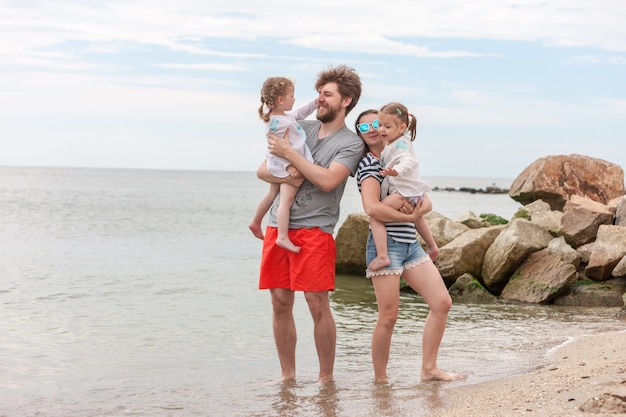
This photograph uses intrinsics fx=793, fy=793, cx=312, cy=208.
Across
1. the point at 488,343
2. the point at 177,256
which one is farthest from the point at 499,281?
the point at 177,256

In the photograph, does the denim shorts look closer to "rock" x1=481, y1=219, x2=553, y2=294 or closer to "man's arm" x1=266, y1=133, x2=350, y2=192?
"man's arm" x1=266, y1=133, x2=350, y2=192

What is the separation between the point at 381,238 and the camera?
5680 mm

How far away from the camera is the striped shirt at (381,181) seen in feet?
18.8

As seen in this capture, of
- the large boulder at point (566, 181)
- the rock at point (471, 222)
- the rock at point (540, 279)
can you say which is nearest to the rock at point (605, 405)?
the rock at point (540, 279)

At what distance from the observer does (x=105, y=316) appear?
427 inches

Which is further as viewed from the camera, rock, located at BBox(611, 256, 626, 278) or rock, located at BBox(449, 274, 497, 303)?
rock, located at BBox(449, 274, 497, 303)

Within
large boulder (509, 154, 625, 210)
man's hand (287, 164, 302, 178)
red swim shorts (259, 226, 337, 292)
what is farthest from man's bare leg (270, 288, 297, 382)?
large boulder (509, 154, 625, 210)

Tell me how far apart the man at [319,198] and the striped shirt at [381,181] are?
0.25 feet

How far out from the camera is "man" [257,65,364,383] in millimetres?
5758

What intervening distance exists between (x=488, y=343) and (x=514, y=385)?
2.93 meters

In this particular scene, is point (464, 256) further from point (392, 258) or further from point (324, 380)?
point (392, 258)

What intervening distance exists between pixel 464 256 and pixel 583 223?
78.2 inches

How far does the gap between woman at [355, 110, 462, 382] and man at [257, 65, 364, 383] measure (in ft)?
0.42

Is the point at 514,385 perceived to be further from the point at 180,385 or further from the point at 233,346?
the point at 233,346
